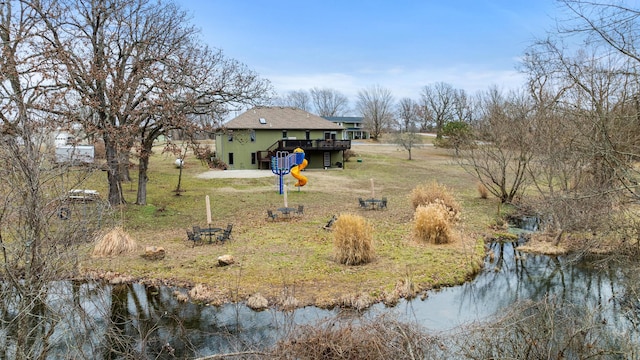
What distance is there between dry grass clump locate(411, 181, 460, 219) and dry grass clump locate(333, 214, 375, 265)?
19.5 ft

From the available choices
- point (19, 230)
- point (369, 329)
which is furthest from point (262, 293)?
point (19, 230)

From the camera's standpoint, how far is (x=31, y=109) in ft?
47.7

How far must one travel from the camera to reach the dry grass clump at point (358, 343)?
601 centimetres

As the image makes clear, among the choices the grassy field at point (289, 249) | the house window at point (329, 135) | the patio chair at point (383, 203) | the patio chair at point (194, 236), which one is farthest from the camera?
the house window at point (329, 135)

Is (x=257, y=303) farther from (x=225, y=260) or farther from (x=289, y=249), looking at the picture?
→ (x=289, y=249)

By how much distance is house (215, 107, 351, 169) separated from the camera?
A: 40.5m

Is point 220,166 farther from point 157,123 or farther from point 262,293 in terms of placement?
point 262,293

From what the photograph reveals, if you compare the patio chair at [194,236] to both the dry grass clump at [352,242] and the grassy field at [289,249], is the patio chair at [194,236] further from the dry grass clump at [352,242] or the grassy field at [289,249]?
the dry grass clump at [352,242]

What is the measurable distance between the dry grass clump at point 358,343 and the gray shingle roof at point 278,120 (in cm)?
3413

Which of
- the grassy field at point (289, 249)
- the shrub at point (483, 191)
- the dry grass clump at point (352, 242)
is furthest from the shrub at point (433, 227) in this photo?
the shrub at point (483, 191)

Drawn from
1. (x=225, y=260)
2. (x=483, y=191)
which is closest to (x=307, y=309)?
(x=225, y=260)

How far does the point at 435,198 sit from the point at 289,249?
7.98m

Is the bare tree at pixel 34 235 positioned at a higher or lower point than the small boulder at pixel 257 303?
higher

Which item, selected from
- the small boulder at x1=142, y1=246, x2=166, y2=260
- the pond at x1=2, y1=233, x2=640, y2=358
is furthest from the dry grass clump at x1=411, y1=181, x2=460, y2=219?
the small boulder at x1=142, y1=246, x2=166, y2=260
